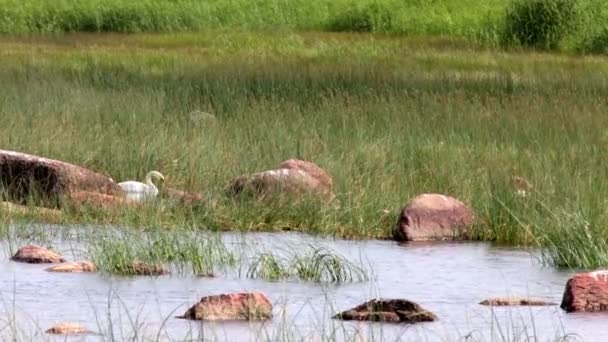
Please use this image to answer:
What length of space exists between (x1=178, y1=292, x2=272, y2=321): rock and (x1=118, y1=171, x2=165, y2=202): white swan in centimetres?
402

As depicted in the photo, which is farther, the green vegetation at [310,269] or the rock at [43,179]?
the rock at [43,179]

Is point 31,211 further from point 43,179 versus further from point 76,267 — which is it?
point 76,267

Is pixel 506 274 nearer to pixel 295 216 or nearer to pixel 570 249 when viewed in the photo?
pixel 570 249

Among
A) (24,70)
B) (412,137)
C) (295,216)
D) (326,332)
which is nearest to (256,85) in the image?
(24,70)

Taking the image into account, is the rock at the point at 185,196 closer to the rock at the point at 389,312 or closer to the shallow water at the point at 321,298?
the shallow water at the point at 321,298

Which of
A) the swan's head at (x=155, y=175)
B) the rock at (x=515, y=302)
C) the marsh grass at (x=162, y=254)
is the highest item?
the swan's head at (x=155, y=175)

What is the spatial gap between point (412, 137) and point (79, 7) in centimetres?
2449

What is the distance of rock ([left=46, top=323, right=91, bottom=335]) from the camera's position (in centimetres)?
847

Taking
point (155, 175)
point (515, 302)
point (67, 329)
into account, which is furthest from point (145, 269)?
point (155, 175)

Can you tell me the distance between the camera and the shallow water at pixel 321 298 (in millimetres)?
8523

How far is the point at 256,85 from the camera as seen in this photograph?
20984mm

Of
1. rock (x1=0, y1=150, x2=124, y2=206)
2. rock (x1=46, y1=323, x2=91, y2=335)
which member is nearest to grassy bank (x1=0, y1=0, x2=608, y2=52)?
rock (x1=0, y1=150, x2=124, y2=206)

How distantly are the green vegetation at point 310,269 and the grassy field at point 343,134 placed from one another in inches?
39.9

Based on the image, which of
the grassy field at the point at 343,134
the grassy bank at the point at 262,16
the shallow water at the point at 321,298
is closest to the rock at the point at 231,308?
the shallow water at the point at 321,298
